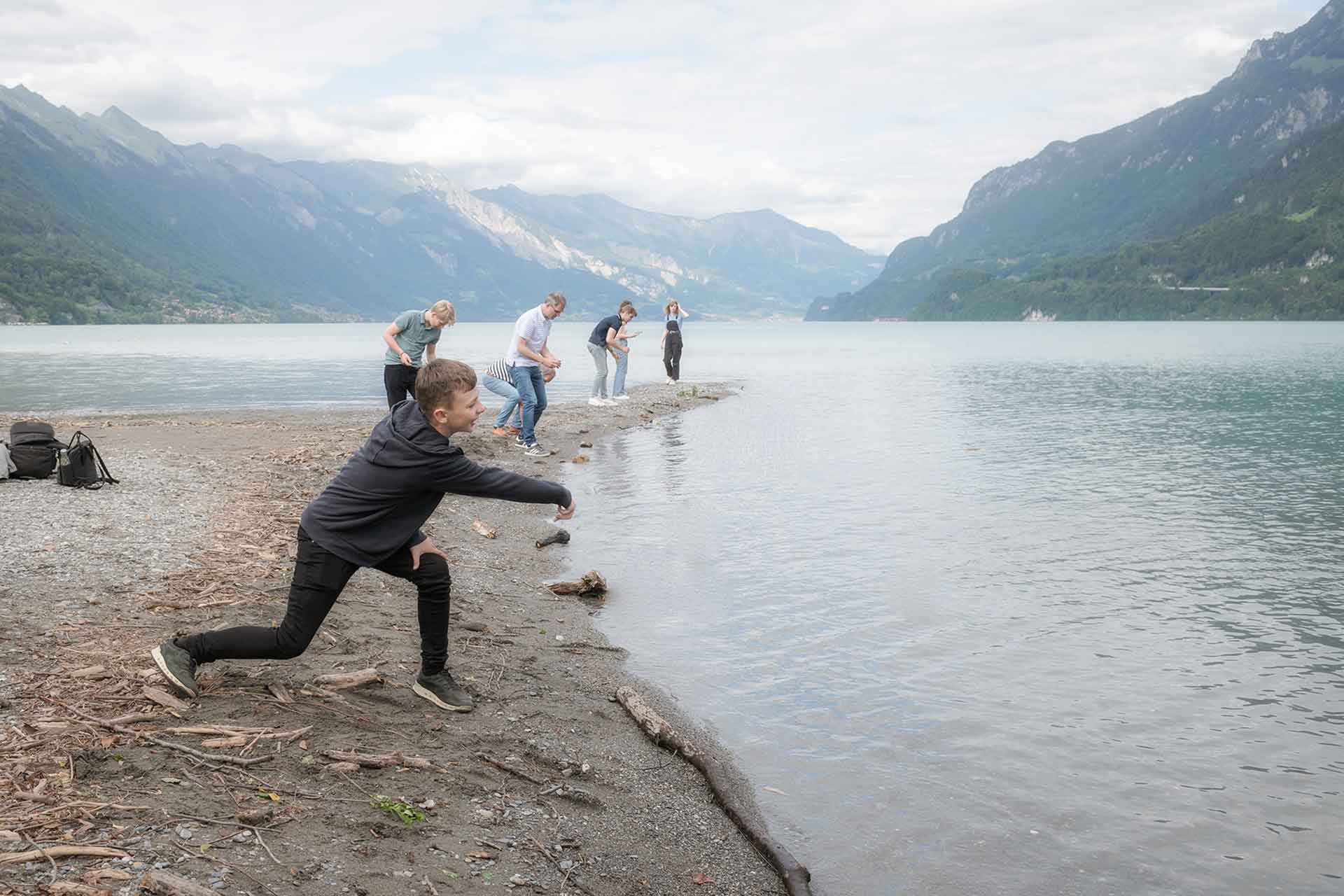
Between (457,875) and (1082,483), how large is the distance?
14885 millimetres

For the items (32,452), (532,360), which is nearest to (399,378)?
(532,360)

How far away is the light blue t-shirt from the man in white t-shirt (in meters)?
2.10

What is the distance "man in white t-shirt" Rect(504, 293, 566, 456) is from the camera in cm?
1797

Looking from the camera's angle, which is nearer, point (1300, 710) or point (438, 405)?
point (438, 405)

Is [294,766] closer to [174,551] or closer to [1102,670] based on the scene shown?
[174,551]

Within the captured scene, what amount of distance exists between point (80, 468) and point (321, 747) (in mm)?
9221

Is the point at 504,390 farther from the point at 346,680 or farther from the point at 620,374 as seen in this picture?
the point at 346,680

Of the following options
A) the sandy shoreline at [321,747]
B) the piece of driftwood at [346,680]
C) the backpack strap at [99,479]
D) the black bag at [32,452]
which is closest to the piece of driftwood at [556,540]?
the sandy shoreline at [321,747]

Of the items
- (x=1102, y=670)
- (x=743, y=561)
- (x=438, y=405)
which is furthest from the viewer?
(x=743, y=561)

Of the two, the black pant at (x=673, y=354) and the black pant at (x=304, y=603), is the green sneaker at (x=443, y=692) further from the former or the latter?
the black pant at (x=673, y=354)

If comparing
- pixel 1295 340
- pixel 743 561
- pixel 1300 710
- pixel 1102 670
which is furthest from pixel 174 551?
pixel 1295 340

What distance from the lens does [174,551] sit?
9336 mm

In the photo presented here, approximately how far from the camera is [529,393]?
18.6 meters

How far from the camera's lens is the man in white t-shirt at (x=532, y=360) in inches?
707
